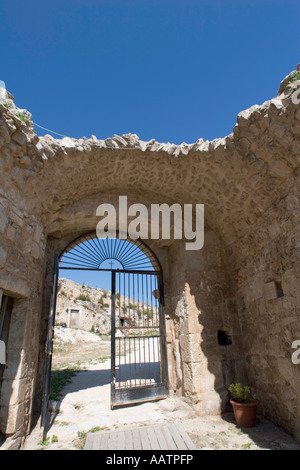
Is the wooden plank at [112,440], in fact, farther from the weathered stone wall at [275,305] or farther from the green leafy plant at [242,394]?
the weathered stone wall at [275,305]

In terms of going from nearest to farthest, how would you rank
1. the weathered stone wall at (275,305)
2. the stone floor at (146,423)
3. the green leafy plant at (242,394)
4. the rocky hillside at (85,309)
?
the stone floor at (146,423), the weathered stone wall at (275,305), the green leafy plant at (242,394), the rocky hillside at (85,309)

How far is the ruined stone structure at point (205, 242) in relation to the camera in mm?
3174

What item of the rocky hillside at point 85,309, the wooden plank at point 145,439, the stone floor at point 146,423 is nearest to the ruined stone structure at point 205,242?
the stone floor at point 146,423

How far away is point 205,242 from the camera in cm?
505

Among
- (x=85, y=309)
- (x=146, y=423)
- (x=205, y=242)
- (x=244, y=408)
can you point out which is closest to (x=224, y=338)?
(x=244, y=408)

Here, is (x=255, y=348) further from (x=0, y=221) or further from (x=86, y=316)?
(x=86, y=316)

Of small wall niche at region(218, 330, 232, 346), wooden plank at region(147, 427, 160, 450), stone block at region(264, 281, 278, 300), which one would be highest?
stone block at region(264, 281, 278, 300)

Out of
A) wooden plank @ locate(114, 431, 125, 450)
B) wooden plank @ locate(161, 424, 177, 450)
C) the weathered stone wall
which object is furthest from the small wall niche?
wooden plank @ locate(114, 431, 125, 450)

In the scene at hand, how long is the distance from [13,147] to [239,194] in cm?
322

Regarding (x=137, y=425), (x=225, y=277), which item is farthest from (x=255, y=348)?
(x=137, y=425)

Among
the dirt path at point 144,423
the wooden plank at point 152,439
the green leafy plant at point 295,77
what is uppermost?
the green leafy plant at point 295,77

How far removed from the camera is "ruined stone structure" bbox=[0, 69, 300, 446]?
317 centimetres

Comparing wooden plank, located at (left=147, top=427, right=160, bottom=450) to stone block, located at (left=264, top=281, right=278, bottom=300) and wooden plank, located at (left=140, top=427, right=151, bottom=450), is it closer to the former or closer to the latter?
wooden plank, located at (left=140, top=427, right=151, bottom=450)

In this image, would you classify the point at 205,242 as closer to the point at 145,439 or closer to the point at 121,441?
the point at 145,439
